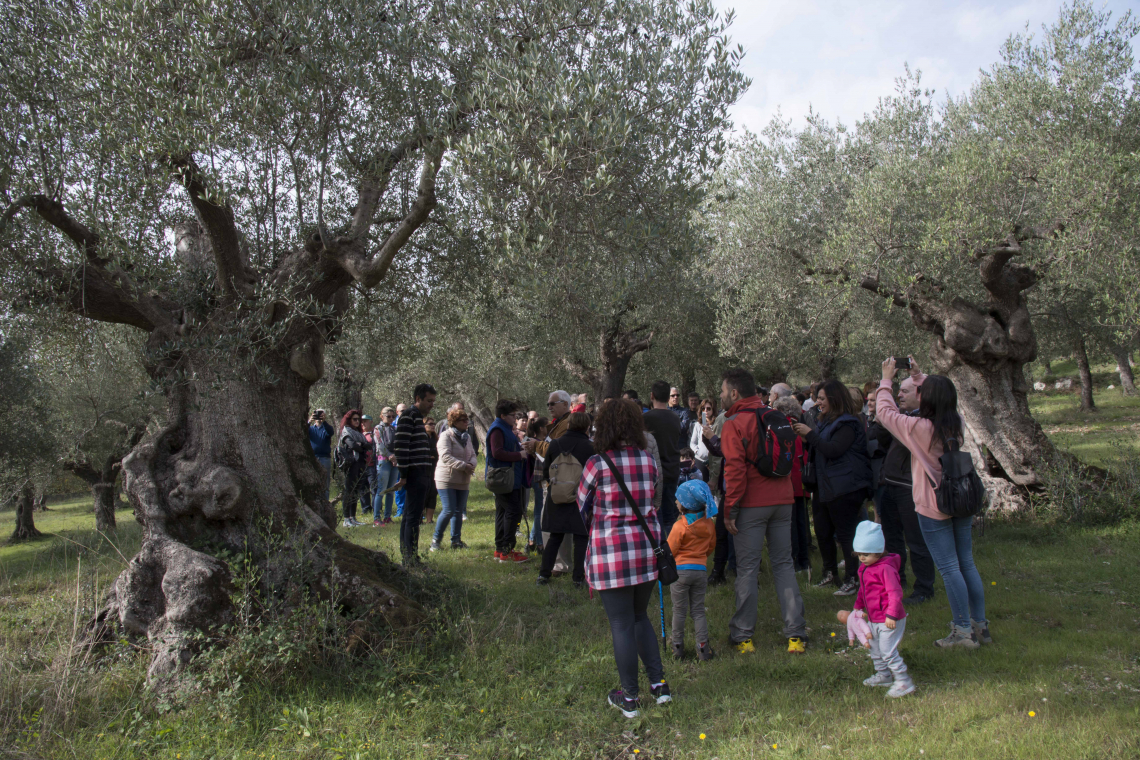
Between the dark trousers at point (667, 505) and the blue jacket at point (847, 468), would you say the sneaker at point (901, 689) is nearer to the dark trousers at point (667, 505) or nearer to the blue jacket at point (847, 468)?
the blue jacket at point (847, 468)

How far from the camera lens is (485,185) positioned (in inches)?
227

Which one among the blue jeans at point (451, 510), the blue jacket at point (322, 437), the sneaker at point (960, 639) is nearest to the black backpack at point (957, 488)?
the sneaker at point (960, 639)

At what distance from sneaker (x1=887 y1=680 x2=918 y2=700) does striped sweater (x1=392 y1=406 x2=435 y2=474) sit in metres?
5.58

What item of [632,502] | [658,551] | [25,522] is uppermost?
[632,502]

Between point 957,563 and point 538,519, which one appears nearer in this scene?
point 957,563

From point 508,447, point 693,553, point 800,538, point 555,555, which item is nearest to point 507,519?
point 508,447

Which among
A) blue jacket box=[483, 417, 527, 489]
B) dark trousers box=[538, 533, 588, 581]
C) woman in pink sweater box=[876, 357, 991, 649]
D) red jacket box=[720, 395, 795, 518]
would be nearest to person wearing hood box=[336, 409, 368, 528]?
blue jacket box=[483, 417, 527, 489]

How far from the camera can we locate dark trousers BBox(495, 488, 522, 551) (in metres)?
8.94

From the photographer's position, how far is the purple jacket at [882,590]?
448cm

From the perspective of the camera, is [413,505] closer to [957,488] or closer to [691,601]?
[691,601]

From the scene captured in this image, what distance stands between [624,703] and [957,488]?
2909 mm

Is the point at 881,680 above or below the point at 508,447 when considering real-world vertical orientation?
below

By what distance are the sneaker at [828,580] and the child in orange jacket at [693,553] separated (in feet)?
8.14

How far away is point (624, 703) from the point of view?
14.8ft
